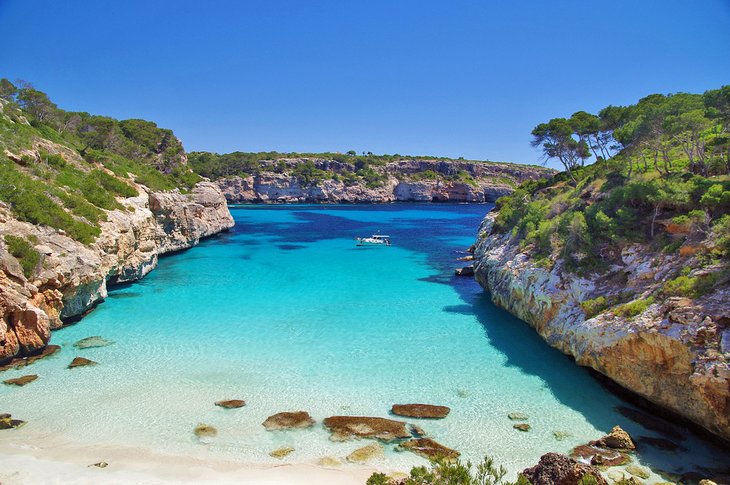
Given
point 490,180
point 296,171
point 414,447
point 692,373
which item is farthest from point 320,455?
point 490,180

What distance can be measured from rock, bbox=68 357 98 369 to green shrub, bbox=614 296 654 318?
1653 cm

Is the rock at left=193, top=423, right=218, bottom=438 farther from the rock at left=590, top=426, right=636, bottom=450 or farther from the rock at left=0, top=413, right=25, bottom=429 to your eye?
the rock at left=590, top=426, right=636, bottom=450

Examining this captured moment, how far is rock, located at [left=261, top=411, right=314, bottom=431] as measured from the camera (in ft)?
34.9

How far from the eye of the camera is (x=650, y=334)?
412 inches

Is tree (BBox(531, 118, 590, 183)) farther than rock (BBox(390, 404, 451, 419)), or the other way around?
tree (BBox(531, 118, 590, 183))

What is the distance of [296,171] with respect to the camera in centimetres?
10544

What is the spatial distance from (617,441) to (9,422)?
14611 millimetres

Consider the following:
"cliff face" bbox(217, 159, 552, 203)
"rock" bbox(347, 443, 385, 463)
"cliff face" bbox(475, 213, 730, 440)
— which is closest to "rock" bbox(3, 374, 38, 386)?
"rock" bbox(347, 443, 385, 463)

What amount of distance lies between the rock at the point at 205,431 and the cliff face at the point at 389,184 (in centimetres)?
9092

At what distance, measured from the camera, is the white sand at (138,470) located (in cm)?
840

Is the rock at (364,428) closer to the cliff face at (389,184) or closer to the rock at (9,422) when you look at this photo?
the rock at (9,422)

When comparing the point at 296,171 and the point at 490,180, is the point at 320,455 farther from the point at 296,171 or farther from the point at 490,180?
the point at 490,180

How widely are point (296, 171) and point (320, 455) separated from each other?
99946 mm

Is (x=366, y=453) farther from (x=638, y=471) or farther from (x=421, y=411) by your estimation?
(x=638, y=471)
